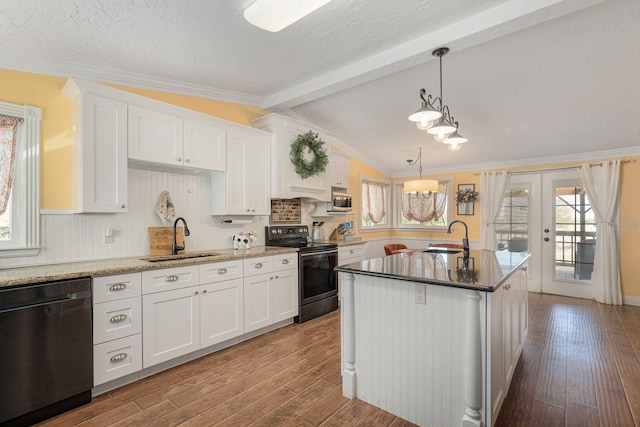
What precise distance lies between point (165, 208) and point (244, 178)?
2.92 feet

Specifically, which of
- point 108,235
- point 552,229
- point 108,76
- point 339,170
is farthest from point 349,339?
point 552,229

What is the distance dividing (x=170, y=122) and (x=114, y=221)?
3.42 feet

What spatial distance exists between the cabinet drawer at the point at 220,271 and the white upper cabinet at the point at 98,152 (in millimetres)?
862

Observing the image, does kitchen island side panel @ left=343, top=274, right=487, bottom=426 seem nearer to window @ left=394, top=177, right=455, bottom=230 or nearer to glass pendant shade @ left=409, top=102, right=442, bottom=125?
glass pendant shade @ left=409, top=102, right=442, bottom=125

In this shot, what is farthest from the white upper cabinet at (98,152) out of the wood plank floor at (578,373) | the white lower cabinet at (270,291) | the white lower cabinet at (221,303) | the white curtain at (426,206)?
the white curtain at (426,206)

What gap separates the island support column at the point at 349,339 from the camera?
A: 2.29m

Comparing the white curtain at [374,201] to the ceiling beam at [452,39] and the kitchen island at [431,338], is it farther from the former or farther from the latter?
the kitchen island at [431,338]

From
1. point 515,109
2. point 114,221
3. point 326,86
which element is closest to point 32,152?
point 114,221

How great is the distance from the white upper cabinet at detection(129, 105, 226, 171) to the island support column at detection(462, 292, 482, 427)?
2681 millimetres

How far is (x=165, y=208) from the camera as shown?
3.18m

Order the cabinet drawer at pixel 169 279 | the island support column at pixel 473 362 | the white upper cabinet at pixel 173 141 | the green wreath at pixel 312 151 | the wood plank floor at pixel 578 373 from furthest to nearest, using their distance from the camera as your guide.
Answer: the green wreath at pixel 312 151
the white upper cabinet at pixel 173 141
the cabinet drawer at pixel 169 279
the wood plank floor at pixel 578 373
the island support column at pixel 473 362

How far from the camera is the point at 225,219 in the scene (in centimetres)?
371

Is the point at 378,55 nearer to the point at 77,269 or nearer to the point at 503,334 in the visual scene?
the point at 503,334

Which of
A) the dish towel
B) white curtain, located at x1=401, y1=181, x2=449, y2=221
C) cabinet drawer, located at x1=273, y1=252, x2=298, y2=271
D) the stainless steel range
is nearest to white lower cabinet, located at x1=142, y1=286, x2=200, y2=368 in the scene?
the dish towel
